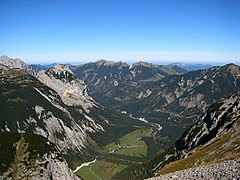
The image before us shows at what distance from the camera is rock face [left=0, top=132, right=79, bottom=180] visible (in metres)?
171

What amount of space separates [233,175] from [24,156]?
14147cm

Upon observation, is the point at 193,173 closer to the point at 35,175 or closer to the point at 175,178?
the point at 175,178

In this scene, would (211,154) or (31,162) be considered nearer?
(211,154)

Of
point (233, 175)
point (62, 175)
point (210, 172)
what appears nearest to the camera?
point (233, 175)

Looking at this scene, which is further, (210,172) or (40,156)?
(40,156)

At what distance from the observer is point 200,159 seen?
174750mm

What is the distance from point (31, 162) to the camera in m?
178

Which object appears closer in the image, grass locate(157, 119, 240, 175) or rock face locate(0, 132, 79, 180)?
grass locate(157, 119, 240, 175)

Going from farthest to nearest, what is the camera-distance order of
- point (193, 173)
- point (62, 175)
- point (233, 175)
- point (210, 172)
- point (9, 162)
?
1. point (62, 175)
2. point (9, 162)
3. point (193, 173)
4. point (210, 172)
5. point (233, 175)

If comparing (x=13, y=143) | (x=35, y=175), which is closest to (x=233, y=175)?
(x=35, y=175)

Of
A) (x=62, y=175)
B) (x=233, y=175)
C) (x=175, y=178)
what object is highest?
(x=233, y=175)

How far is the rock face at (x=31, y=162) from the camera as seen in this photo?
171 metres

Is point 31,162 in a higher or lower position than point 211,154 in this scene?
lower

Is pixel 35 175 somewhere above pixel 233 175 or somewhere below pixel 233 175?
below
